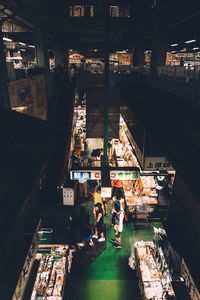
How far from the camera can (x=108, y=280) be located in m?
7.36

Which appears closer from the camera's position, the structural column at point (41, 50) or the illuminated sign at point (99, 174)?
the illuminated sign at point (99, 174)

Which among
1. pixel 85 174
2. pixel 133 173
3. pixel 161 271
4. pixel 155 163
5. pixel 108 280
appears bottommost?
pixel 108 280

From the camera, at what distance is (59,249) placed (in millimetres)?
6895

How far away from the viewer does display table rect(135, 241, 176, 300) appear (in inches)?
242

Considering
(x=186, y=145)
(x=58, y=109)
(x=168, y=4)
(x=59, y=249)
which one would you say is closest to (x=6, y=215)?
(x=186, y=145)

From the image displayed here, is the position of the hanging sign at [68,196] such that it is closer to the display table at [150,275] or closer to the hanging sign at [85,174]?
the hanging sign at [85,174]

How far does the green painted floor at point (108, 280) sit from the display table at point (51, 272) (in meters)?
0.80

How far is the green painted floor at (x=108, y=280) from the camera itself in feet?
22.5

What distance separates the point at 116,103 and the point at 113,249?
9.73 m

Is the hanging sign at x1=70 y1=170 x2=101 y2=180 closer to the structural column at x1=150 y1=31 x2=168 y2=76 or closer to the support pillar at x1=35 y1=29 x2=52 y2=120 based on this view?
the support pillar at x1=35 y1=29 x2=52 y2=120

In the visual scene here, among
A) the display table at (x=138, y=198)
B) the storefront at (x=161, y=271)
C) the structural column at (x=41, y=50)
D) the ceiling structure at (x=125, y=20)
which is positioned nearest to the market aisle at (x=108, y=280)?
the storefront at (x=161, y=271)

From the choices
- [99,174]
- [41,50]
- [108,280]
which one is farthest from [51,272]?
[41,50]

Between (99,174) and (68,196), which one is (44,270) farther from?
(68,196)

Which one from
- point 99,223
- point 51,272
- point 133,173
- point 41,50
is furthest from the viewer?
point 41,50
